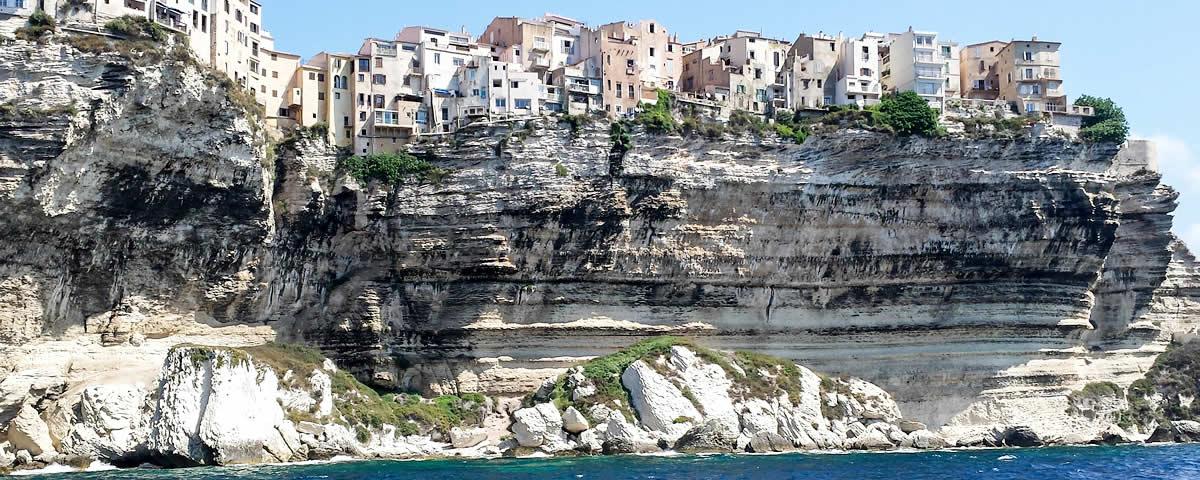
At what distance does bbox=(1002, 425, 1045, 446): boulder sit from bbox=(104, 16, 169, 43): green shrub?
31.2 metres

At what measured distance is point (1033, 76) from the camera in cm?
5609

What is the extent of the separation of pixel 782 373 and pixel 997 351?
9279mm

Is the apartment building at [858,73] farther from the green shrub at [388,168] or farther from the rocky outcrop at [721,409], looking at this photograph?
the green shrub at [388,168]

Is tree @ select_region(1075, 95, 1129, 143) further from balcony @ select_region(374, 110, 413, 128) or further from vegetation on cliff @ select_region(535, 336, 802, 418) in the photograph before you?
balcony @ select_region(374, 110, 413, 128)

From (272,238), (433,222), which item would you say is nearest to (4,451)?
(272,238)

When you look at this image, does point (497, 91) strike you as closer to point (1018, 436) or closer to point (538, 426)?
point (538, 426)

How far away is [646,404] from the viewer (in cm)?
4216

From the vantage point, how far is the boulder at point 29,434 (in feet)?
123

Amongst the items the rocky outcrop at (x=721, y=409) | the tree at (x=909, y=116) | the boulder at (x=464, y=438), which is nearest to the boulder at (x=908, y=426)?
the rocky outcrop at (x=721, y=409)

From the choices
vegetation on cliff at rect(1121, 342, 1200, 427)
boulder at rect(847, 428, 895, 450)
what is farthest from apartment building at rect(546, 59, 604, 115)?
vegetation on cliff at rect(1121, 342, 1200, 427)

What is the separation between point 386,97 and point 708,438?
1692cm

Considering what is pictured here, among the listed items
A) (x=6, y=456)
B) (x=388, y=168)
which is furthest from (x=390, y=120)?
(x=6, y=456)

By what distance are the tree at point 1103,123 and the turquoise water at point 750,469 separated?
1318 cm

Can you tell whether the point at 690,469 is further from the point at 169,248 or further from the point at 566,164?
the point at 169,248
